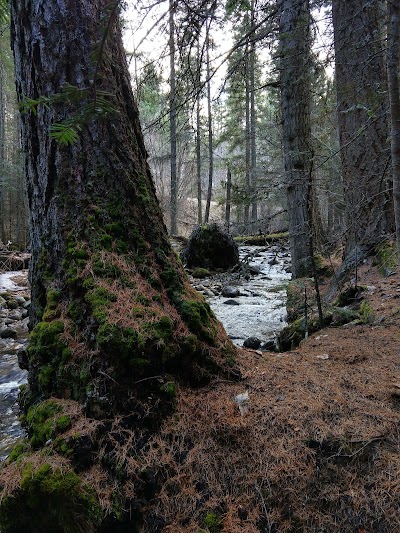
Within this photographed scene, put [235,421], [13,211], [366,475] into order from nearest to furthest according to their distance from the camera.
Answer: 1. [366,475]
2. [235,421]
3. [13,211]

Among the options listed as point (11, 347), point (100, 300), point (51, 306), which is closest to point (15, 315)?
point (11, 347)

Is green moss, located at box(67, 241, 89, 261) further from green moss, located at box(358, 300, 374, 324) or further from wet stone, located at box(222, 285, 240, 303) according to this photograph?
wet stone, located at box(222, 285, 240, 303)

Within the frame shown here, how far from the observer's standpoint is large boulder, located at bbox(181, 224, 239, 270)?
1189 cm

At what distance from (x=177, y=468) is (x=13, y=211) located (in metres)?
22.4

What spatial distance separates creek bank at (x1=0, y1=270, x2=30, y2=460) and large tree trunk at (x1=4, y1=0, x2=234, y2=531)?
25.7 inches

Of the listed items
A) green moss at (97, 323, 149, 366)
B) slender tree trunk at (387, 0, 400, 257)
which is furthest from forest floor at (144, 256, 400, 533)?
slender tree trunk at (387, 0, 400, 257)

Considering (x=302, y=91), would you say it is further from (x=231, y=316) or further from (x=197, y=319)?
(x=197, y=319)

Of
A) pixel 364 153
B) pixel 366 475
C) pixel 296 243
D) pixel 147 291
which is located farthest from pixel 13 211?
pixel 366 475

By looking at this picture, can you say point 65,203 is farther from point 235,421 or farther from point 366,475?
point 366,475

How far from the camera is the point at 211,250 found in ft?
39.2

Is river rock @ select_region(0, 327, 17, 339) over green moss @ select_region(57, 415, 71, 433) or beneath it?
beneath

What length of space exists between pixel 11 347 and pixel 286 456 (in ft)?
18.5

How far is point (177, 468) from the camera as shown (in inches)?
70.4

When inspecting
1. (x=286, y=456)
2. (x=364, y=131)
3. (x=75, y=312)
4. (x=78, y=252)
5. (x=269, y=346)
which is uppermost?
(x=364, y=131)
